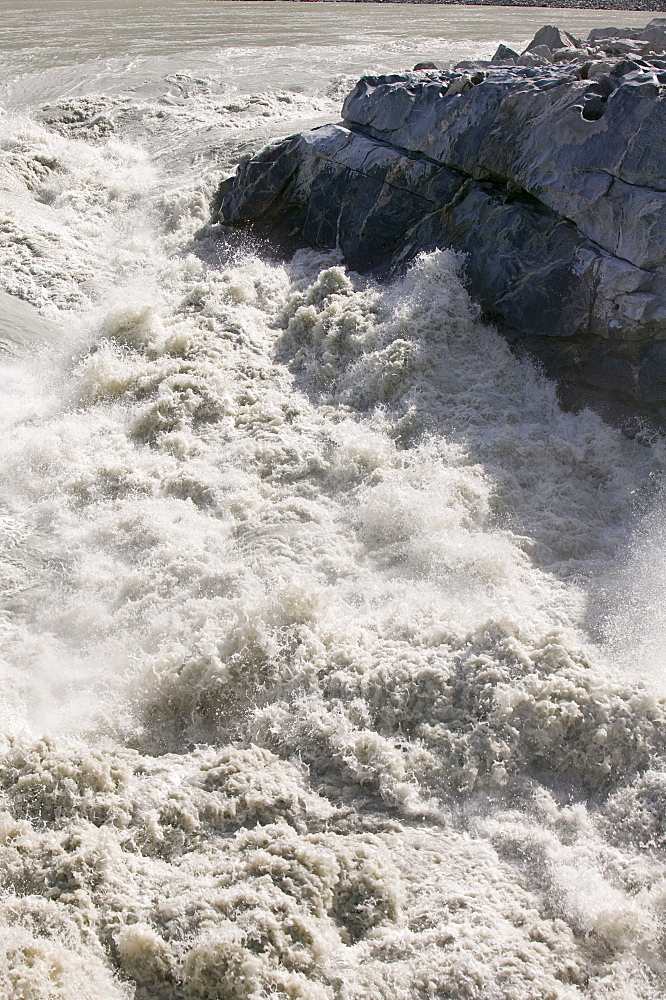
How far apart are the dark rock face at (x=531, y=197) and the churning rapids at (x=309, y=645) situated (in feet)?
1.32

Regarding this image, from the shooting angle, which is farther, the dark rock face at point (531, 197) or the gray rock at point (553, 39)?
the gray rock at point (553, 39)

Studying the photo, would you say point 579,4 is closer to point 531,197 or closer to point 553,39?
point 553,39

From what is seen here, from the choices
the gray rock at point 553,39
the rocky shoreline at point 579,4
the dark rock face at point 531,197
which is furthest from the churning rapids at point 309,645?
the rocky shoreline at point 579,4

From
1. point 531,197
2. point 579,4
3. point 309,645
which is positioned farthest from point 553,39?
point 579,4

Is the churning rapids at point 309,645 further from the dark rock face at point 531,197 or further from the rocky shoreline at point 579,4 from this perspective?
the rocky shoreline at point 579,4

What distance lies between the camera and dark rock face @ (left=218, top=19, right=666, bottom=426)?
20.9 ft

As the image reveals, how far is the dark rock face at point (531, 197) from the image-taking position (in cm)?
636

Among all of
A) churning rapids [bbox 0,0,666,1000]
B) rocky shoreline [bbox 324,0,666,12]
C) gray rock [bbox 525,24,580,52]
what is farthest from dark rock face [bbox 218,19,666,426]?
rocky shoreline [bbox 324,0,666,12]

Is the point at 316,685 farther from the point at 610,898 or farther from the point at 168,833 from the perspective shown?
the point at 610,898

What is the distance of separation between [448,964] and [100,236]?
9.18 metres

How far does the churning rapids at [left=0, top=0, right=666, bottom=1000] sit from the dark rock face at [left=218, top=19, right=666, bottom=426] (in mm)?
401

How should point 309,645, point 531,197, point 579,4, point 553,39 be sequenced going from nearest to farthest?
point 309,645
point 531,197
point 553,39
point 579,4

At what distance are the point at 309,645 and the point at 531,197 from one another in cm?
504

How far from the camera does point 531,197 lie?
721 centimetres
